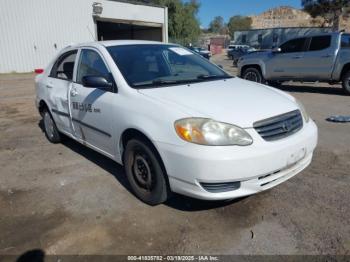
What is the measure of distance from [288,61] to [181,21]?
36.9 metres

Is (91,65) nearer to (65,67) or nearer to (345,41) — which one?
(65,67)

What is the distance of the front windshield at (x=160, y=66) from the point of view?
366cm

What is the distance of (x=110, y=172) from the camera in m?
4.34

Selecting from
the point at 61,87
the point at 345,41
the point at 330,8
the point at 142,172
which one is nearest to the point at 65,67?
the point at 61,87

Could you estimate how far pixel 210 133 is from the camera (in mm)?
2785

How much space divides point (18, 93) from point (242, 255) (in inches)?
467

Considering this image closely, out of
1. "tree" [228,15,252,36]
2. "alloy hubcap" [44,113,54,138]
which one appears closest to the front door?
"alloy hubcap" [44,113,54,138]

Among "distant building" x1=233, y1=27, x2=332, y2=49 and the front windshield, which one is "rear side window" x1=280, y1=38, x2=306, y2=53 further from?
"distant building" x1=233, y1=27, x2=332, y2=49

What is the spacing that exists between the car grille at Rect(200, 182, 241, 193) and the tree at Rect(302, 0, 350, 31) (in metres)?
37.0

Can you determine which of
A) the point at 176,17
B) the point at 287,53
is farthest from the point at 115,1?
the point at 176,17

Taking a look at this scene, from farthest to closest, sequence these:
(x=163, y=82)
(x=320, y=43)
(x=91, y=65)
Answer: (x=320, y=43) < (x=91, y=65) < (x=163, y=82)

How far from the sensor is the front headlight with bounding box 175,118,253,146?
109 inches

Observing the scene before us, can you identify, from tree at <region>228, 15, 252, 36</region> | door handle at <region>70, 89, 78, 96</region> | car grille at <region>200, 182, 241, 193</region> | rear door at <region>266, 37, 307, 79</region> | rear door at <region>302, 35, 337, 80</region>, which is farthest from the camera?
tree at <region>228, 15, 252, 36</region>

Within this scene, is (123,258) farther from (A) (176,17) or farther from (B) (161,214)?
(A) (176,17)
